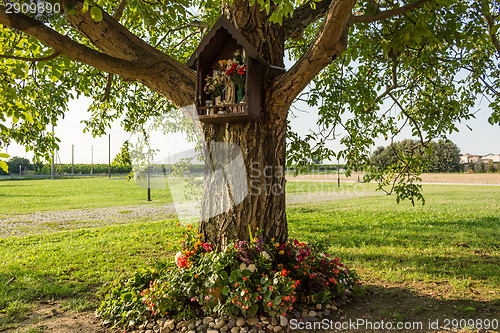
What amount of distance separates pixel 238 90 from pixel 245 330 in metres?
2.85

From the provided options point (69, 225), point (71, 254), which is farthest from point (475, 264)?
point (69, 225)

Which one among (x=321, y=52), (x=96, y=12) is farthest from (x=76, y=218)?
(x=321, y=52)

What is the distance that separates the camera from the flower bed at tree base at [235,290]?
12.6 ft

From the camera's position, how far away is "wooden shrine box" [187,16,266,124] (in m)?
4.09

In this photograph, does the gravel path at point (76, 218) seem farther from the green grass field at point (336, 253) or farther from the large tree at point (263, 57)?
the large tree at point (263, 57)

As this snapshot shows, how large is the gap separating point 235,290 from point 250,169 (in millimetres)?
1567

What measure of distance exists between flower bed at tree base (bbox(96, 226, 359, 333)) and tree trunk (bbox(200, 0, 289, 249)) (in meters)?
0.23

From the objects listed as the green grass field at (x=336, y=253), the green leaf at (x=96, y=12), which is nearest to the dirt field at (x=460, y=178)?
the green grass field at (x=336, y=253)

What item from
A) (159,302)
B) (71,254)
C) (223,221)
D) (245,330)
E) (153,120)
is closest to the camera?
(245,330)

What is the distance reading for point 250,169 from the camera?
4562mm

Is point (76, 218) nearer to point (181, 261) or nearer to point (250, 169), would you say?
point (181, 261)

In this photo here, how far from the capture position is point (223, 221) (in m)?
4.56

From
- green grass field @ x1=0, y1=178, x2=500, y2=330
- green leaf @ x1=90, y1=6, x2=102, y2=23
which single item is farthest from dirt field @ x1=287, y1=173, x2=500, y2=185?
green leaf @ x1=90, y1=6, x2=102, y2=23

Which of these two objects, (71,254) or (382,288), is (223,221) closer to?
(382,288)
